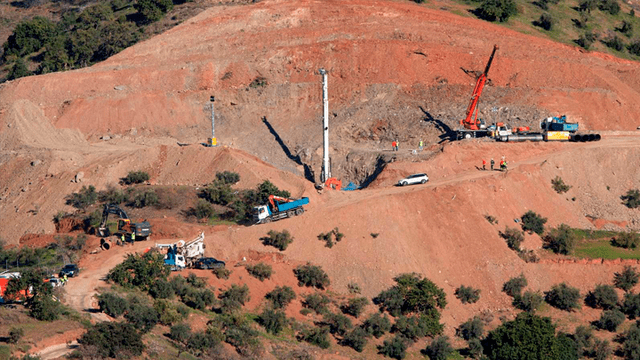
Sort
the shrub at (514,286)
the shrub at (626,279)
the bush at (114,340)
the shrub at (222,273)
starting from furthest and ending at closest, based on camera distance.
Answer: the shrub at (626,279), the shrub at (514,286), the shrub at (222,273), the bush at (114,340)

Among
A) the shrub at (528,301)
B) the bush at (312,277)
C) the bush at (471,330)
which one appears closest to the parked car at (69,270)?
the bush at (312,277)

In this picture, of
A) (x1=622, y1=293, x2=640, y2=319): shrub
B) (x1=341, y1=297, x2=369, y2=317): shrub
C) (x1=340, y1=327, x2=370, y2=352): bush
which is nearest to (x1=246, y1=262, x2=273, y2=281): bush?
(x1=341, y1=297, x2=369, y2=317): shrub

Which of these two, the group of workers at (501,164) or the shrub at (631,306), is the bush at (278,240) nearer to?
the group of workers at (501,164)

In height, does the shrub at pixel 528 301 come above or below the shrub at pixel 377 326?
below

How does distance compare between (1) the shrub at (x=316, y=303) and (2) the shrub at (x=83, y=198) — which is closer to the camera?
(1) the shrub at (x=316, y=303)

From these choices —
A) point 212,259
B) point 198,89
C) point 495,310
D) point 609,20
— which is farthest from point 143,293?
point 609,20

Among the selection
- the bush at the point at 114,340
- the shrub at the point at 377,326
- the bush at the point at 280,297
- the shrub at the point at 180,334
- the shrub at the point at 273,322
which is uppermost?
the bush at the point at 114,340

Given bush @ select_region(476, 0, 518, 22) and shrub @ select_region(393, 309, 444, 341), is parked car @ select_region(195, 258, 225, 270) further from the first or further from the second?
bush @ select_region(476, 0, 518, 22)
